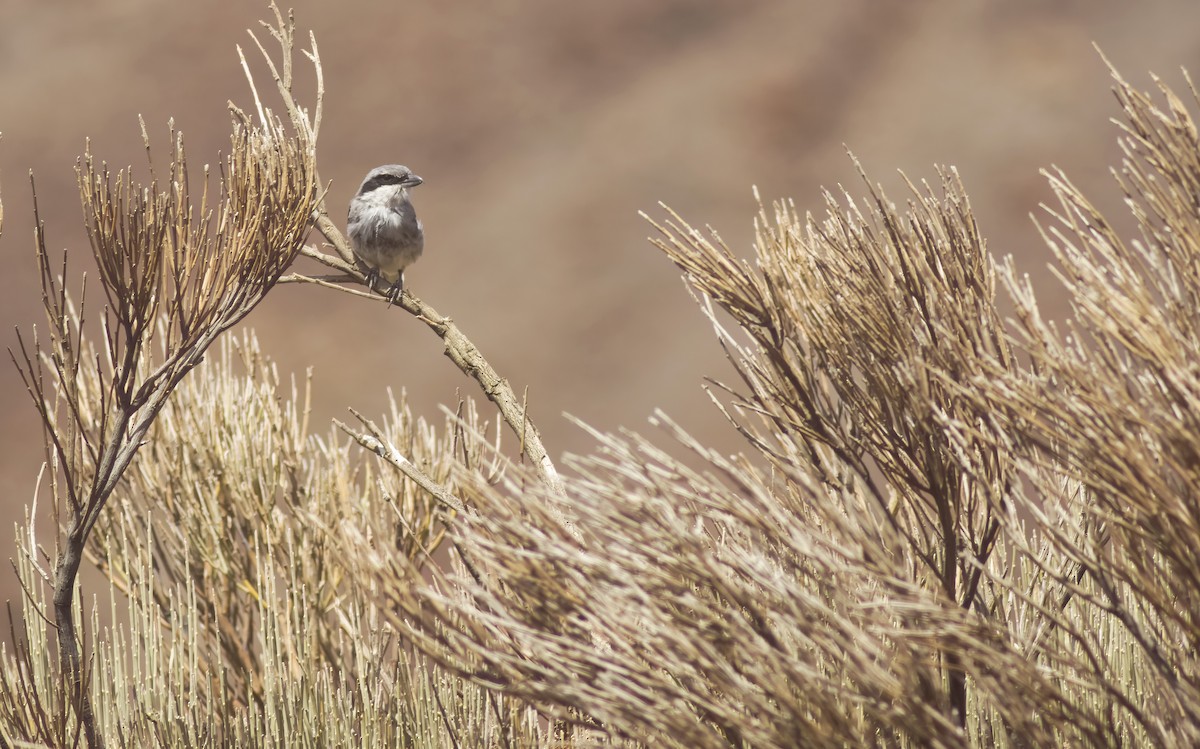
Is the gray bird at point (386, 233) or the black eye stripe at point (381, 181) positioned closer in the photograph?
the gray bird at point (386, 233)

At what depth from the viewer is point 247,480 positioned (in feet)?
7.98

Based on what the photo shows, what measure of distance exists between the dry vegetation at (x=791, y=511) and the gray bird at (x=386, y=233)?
1.90ft

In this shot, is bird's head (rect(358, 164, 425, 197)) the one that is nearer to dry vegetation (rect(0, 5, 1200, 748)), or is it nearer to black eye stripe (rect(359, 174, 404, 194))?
black eye stripe (rect(359, 174, 404, 194))

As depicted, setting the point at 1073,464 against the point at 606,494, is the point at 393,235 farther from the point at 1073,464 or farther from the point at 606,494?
the point at 1073,464

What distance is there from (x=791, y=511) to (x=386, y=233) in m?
1.43

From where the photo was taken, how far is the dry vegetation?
3.05 feet

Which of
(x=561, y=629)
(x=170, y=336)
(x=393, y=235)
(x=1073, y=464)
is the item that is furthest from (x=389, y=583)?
(x=393, y=235)

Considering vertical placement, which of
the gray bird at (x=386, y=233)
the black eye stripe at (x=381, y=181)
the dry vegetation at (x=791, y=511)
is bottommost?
the dry vegetation at (x=791, y=511)

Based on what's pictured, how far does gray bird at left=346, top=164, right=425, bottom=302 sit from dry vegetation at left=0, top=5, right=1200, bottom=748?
22.8 inches

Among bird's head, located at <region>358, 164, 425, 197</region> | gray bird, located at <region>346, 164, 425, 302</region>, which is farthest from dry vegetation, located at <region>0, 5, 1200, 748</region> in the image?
bird's head, located at <region>358, 164, 425, 197</region>

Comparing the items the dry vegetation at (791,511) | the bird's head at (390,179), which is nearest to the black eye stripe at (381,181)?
the bird's head at (390,179)

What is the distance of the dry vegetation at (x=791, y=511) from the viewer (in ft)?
3.05

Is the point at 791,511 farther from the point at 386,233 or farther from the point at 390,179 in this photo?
the point at 390,179

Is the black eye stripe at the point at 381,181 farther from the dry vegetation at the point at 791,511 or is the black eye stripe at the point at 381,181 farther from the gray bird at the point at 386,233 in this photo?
the dry vegetation at the point at 791,511
